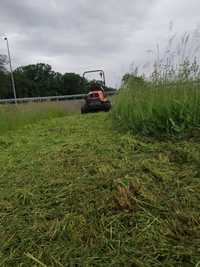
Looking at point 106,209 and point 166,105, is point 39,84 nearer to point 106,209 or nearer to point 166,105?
point 166,105

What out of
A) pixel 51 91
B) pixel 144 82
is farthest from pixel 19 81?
pixel 144 82

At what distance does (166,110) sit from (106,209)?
137 cm

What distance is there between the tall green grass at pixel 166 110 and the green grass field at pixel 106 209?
0.87 ft

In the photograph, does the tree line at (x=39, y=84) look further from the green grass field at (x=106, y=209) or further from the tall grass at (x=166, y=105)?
the green grass field at (x=106, y=209)

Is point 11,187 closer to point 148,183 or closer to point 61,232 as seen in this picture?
point 61,232

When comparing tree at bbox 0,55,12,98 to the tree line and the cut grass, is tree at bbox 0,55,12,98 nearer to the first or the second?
the tree line

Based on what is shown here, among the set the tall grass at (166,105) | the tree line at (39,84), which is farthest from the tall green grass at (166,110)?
the tree line at (39,84)

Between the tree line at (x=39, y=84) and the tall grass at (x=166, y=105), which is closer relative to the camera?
the tall grass at (x=166, y=105)

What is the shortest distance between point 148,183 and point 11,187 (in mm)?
839

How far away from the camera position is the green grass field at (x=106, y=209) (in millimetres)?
1020

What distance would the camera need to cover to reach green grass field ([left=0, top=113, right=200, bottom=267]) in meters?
1.02

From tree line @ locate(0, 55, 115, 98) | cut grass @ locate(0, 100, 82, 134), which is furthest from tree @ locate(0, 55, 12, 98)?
cut grass @ locate(0, 100, 82, 134)

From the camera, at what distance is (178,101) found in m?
2.37

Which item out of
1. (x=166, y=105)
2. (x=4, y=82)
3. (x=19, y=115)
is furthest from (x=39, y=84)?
(x=166, y=105)
